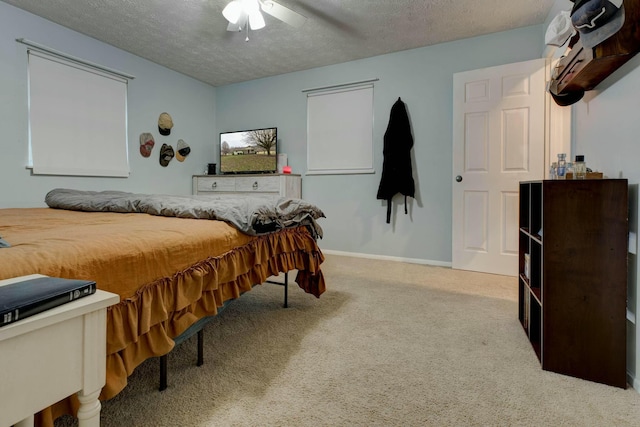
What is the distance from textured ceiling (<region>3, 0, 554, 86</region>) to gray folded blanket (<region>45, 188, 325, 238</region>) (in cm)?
179

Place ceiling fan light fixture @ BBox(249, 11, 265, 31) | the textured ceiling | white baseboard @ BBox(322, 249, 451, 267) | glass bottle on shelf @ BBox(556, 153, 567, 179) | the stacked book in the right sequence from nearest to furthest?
1. the stacked book
2. glass bottle on shelf @ BBox(556, 153, 567, 179)
3. ceiling fan light fixture @ BBox(249, 11, 265, 31)
4. the textured ceiling
5. white baseboard @ BBox(322, 249, 451, 267)

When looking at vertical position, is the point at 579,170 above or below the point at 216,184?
below

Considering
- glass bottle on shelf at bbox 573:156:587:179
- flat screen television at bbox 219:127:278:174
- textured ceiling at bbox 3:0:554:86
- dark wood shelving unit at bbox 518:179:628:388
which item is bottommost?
dark wood shelving unit at bbox 518:179:628:388

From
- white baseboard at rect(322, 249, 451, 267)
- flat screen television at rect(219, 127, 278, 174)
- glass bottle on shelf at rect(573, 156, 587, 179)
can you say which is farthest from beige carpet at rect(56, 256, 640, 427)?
flat screen television at rect(219, 127, 278, 174)

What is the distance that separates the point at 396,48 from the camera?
349 cm

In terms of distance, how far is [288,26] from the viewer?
303 centimetres

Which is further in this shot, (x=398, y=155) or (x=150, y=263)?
(x=398, y=155)

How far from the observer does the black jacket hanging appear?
3.47 meters

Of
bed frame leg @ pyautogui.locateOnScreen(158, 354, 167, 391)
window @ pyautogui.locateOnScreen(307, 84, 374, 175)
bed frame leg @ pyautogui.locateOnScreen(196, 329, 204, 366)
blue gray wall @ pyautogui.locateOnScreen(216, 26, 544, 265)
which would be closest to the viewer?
bed frame leg @ pyautogui.locateOnScreen(158, 354, 167, 391)

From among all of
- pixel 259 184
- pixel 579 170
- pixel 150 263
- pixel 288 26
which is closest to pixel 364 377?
pixel 150 263

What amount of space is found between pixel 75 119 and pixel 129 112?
56 cm

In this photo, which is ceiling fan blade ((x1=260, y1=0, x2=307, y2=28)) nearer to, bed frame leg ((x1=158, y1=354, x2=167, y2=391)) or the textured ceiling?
the textured ceiling

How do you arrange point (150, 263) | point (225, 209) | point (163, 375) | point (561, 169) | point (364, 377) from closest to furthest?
1. point (150, 263)
2. point (163, 375)
3. point (364, 377)
4. point (225, 209)
5. point (561, 169)

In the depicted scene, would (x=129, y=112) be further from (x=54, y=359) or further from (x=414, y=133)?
(x=54, y=359)
